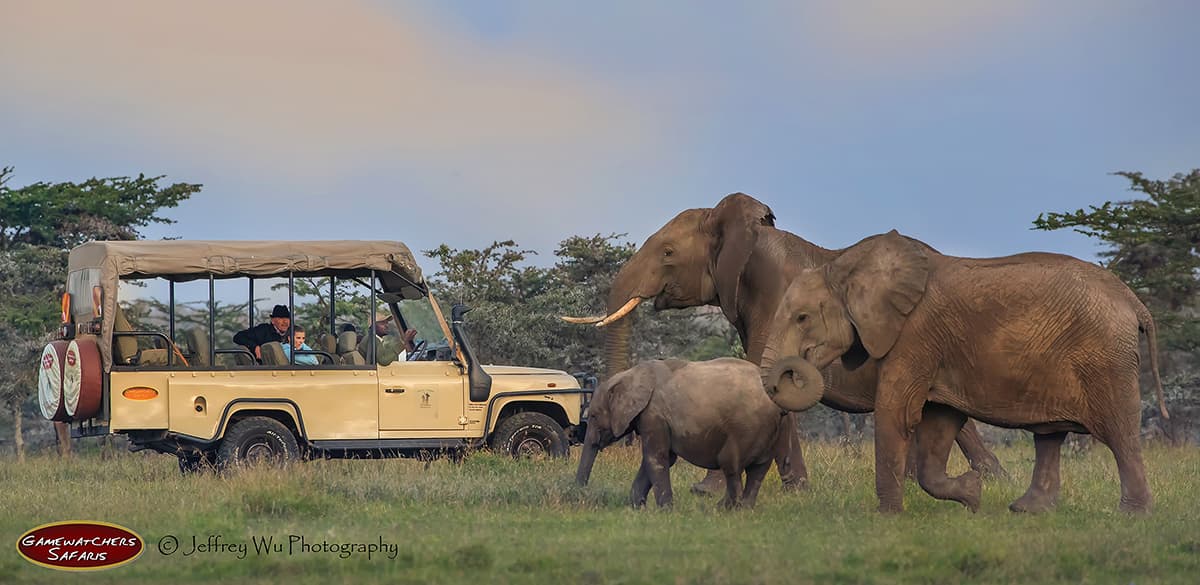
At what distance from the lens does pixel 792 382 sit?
478 inches

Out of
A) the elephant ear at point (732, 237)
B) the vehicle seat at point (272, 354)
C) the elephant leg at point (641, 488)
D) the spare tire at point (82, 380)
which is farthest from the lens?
the vehicle seat at point (272, 354)

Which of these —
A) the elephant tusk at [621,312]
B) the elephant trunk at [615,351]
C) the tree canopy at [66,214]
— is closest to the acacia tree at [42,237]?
the tree canopy at [66,214]

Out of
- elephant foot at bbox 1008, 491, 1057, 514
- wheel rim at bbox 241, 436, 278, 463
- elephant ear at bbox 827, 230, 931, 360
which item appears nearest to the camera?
elephant ear at bbox 827, 230, 931, 360

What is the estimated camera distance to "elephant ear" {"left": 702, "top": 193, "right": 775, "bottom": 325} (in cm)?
1515

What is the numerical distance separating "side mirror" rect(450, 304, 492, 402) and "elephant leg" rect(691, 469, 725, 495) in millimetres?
3237

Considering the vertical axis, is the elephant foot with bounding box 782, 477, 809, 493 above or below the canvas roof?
below

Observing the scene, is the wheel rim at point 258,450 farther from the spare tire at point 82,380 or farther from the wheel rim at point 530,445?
the wheel rim at point 530,445

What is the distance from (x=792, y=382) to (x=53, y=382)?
8.11 metres

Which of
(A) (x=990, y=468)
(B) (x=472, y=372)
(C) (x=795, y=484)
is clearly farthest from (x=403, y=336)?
(A) (x=990, y=468)

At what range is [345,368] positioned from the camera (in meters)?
17.0

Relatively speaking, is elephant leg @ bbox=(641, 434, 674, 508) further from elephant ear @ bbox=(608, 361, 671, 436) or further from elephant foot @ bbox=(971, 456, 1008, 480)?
elephant foot @ bbox=(971, 456, 1008, 480)

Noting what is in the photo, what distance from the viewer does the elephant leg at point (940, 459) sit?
12430 millimetres

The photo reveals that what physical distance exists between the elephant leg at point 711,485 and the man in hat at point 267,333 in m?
5.39
